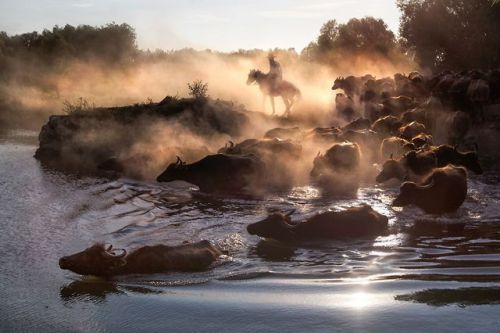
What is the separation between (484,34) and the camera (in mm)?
38531

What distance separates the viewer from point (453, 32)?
39406 mm

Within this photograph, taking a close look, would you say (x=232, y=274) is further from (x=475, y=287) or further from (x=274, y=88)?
(x=274, y=88)

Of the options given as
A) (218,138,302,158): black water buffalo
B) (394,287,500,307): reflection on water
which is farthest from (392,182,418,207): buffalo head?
(218,138,302,158): black water buffalo

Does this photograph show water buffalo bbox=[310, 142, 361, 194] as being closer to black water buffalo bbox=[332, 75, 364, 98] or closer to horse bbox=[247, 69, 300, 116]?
horse bbox=[247, 69, 300, 116]

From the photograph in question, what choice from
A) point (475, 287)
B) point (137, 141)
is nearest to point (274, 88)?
point (137, 141)

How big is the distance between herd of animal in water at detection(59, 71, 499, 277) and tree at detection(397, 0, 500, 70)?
1331 centimetres

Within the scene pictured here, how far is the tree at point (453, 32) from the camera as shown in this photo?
3822 cm

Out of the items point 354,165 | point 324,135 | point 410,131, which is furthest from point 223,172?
point 410,131

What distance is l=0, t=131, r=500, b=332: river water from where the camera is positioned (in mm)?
7102

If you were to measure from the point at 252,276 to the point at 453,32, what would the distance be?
34783 millimetres

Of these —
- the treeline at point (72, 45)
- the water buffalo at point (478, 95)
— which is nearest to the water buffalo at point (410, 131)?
the water buffalo at point (478, 95)

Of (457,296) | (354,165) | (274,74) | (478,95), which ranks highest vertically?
(274,74)

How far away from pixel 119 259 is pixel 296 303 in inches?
104

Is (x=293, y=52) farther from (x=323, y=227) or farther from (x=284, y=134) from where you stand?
(x=323, y=227)
